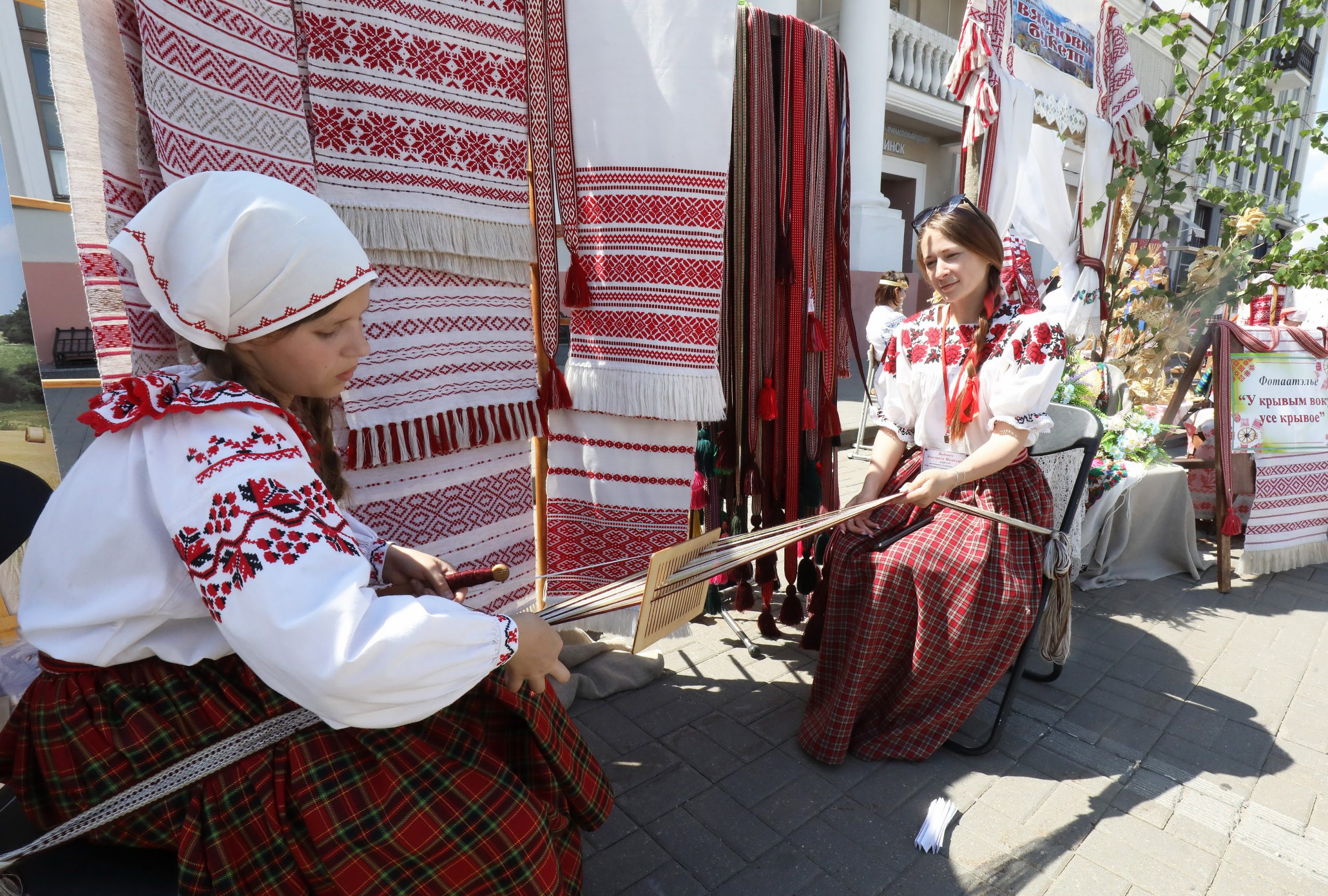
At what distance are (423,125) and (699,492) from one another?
1.47 metres

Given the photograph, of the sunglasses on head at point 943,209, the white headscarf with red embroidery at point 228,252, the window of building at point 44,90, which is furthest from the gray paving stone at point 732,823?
the window of building at point 44,90

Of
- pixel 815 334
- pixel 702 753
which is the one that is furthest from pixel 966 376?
pixel 702 753

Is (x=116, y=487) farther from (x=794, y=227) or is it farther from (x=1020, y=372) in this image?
(x=1020, y=372)

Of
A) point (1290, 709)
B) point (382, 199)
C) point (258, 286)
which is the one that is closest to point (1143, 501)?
point (1290, 709)

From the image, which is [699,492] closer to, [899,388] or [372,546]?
[899,388]

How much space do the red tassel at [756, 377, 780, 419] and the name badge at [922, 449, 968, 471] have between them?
1.82ft

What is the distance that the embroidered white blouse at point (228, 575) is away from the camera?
91cm

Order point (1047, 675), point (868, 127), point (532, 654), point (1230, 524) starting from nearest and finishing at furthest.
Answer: point (532, 654) → point (1047, 675) → point (1230, 524) → point (868, 127)

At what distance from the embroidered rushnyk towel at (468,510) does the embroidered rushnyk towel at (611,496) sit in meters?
0.11

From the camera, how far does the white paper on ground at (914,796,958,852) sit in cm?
190

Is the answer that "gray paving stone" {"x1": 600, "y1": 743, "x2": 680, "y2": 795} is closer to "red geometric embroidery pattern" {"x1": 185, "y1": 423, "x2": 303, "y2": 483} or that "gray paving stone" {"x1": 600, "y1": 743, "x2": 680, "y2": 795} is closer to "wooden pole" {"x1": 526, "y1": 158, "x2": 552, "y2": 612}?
"wooden pole" {"x1": 526, "y1": 158, "x2": 552, "y2": 612}

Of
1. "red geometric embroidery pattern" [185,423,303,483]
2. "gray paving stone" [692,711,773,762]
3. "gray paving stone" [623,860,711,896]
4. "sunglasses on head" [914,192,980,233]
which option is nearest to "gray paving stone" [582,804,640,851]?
"gray paving stone" [623,860,711,896]

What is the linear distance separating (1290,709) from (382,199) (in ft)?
11.5

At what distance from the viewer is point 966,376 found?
229 cm
